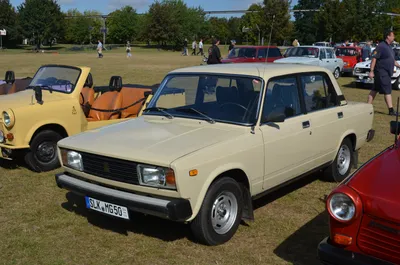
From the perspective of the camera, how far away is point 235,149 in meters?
4.39

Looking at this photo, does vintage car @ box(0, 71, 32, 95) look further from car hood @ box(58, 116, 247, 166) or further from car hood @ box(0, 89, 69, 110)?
car hood @ box(58, 116, 247, 166)

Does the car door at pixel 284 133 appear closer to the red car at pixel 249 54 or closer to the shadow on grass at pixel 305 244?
the shadow on grass at pixel 305 244

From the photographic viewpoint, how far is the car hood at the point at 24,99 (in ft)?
22.4

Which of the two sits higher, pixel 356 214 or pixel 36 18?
pixel 36 18

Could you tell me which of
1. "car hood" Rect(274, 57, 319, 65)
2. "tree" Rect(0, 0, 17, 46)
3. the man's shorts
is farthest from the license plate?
"tree" Rect(0, 0, 17, 46)

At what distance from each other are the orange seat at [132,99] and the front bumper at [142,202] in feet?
11.3

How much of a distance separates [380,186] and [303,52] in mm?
19041

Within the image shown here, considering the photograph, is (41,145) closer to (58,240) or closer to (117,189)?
(58,240)

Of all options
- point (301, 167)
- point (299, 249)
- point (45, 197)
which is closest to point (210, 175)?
point (299, 249)

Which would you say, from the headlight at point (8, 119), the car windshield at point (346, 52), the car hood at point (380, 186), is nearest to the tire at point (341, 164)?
the car hood at point (380, 186)

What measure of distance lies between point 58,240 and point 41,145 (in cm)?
274

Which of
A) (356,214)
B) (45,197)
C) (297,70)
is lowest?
(45,197)

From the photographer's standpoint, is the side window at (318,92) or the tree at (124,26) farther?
the tree at (124,26)

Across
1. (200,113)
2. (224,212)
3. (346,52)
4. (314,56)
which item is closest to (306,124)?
(200,113)
